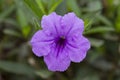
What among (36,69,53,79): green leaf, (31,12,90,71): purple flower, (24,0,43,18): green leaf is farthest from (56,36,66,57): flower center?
(36,69,53,79): green leaf

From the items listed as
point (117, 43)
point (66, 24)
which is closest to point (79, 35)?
point (66, 24)

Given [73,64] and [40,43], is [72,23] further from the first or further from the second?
[73,64]

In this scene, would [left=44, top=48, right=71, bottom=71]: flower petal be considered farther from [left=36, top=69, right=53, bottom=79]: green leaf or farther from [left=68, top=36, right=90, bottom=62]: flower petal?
[left=36, top=69, right=53, bottom=79]: green leaf

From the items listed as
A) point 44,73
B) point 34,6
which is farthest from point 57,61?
point 44,73

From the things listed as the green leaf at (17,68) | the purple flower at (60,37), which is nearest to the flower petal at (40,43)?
the purple flower at (60,37)

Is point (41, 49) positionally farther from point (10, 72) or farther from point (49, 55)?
point (10, 72)

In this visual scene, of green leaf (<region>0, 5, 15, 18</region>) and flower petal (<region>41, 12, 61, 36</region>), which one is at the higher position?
flower petal (<region>41, 12, 61, 36</region>)
